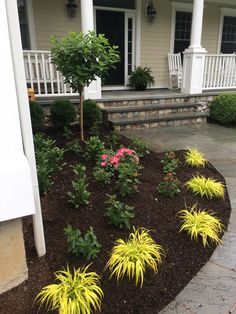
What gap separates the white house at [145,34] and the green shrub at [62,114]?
127 cm

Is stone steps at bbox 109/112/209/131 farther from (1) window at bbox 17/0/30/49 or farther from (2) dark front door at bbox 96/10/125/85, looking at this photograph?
(1) window at bbox 17/0/30/49

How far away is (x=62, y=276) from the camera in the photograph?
5.59 ft

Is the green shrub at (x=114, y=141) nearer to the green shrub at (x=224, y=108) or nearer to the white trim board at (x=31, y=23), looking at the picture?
the green shrub at (x=224, y=108)

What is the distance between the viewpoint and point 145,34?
8.33m

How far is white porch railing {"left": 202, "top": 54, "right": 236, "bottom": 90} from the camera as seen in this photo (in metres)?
7.64

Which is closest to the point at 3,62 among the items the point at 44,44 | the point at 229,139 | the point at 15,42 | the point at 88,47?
the point at 15,42

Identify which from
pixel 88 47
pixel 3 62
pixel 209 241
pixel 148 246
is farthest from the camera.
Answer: pixel 88 47

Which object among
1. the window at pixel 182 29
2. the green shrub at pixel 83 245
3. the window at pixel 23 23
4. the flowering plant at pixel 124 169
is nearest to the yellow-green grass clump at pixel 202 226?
the flowering plant at pixel 124 169

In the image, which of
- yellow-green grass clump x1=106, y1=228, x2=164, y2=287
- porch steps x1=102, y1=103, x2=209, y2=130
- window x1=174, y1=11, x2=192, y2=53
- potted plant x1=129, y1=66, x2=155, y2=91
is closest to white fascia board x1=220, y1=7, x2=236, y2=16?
window x1=174, y1=11, x2=192, y2=53

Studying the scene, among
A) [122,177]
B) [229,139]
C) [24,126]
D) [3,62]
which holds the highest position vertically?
[3,62]

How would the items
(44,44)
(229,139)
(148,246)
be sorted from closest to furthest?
(148,246) < (229,139) < (44,44)

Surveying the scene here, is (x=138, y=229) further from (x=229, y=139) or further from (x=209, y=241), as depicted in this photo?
(x=229, y=139)

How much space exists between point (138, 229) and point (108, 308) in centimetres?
74

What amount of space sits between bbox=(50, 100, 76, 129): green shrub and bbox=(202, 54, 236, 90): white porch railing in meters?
4.44
